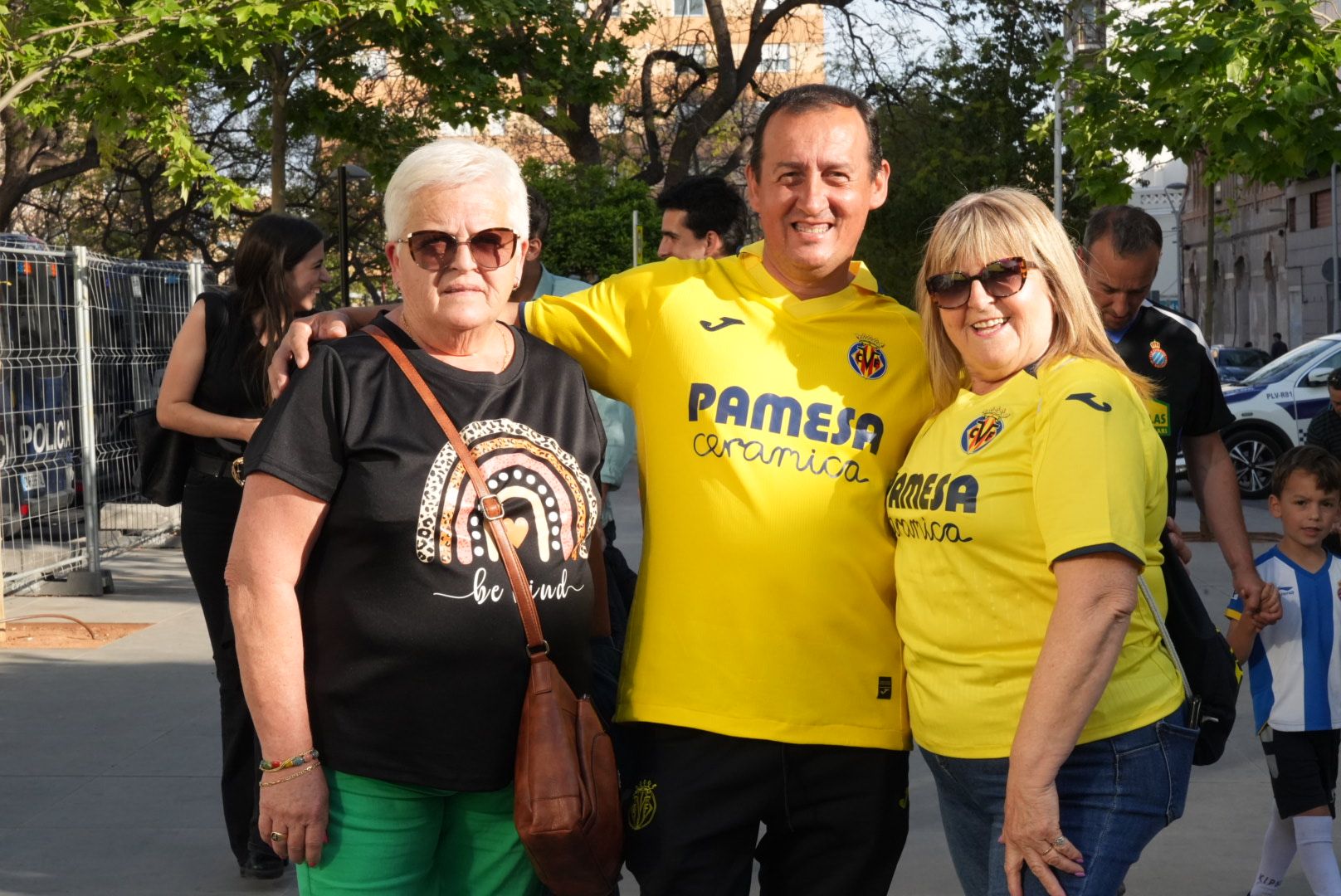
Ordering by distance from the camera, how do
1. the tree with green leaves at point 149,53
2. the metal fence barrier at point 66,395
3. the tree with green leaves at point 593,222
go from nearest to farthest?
the metal fence barrier at point 66,395, the tree with green leaves at point 149,53, the tree with green leaves at point 593,222

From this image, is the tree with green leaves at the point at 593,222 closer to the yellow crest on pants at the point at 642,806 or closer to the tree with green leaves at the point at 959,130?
the tree with green leaves at the point at 959,130

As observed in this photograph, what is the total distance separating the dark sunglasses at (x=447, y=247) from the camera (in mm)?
2619

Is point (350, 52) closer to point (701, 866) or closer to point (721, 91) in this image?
point (721, 91)

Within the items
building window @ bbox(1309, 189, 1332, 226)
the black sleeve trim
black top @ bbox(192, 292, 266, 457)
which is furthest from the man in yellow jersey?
building window @ bbox(1309, 189, 1332, 226)

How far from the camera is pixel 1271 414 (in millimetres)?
16453

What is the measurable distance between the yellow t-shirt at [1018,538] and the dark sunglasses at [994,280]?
0.15m

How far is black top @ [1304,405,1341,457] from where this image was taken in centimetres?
762

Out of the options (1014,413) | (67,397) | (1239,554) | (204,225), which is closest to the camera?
(1014,413)

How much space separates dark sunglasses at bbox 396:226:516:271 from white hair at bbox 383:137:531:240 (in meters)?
0.04

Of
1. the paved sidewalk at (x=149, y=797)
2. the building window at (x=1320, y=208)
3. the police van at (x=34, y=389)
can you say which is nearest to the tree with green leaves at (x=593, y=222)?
the police van at (x=34, y=389)

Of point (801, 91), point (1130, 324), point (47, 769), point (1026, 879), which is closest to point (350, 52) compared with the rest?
point (47, 769)

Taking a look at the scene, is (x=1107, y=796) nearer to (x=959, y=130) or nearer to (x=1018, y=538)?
(x=1018, y=538)

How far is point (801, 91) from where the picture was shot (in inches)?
116

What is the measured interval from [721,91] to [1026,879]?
22453 millimetres
